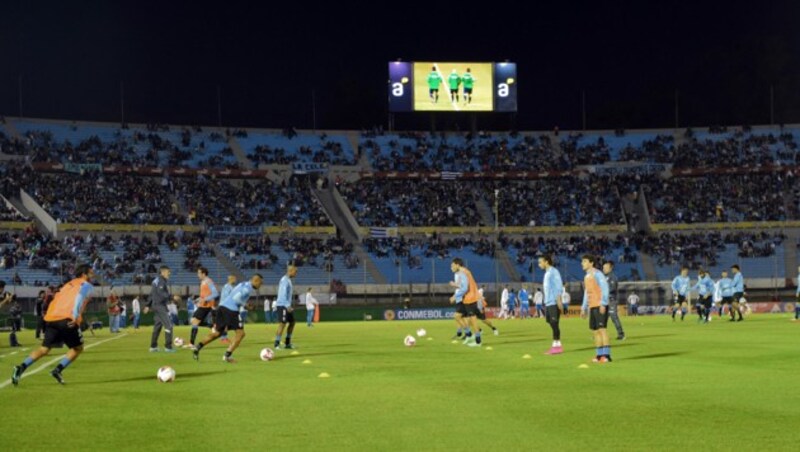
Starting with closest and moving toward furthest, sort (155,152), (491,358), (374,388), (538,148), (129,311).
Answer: (374,388) < (491,358) < (129,311) < (155,152) < (538,148)

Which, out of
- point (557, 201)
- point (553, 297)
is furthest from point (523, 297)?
point (553, 297)

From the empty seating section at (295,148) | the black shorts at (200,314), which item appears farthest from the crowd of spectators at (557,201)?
the black shorts at (200,314)

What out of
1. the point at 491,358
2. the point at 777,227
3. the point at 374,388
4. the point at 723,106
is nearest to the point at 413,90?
the point at 777,227

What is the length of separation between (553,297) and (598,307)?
3.32 m

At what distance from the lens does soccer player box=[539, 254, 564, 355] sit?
2461 cm

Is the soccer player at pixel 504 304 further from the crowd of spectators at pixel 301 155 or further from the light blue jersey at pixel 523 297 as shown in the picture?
the crowd of spectators at pixel 301 155

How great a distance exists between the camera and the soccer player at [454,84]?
286 feet

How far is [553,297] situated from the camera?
82.8 ft

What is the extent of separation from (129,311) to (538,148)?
43314 mm

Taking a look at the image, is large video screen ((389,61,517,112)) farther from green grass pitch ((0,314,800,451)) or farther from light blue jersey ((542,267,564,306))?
green grass pitch ((0,314,800,451))

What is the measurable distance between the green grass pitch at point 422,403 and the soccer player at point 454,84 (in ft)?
209

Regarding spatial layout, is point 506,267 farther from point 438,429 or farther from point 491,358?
point 438,429

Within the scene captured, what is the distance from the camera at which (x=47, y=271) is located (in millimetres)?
64250

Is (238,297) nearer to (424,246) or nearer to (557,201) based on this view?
(424,246)
